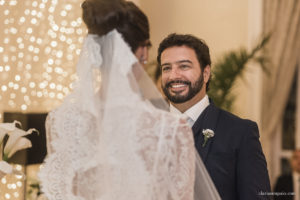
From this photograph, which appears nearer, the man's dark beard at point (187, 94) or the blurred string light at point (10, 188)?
the man's dark beard at point (187, 94)

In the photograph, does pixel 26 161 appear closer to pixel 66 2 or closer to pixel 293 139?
pixel 66 2

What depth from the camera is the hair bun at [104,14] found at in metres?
1.84

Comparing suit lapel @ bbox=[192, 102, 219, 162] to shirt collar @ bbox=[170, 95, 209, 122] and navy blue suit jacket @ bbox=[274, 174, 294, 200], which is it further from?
navy blue suit jacket @ bbox=[274, 174, 294, 200]

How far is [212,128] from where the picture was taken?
2590 mm

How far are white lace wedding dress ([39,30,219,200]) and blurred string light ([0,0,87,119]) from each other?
2.15 m

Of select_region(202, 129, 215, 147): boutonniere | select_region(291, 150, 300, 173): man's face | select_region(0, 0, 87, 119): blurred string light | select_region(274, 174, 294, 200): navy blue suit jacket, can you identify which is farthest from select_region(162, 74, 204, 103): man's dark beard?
select_region(274, 174, 294, 200): navy blue suit jacket

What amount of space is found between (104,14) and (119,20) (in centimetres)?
7

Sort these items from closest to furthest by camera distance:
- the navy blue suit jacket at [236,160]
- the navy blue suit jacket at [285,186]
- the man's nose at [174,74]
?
the navy blue suit jacket at [236,160]
the man's nose at [174,74]
the navy blue suit jacket at [285,186]


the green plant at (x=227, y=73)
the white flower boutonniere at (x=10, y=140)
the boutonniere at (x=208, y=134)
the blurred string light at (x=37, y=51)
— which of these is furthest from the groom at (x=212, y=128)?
the green plant at (x=227, y=73)

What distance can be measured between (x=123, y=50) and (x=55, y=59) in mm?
2608

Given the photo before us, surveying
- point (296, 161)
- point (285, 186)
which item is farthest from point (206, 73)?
point (285, 186)

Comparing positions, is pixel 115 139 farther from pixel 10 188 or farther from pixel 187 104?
pixel 10 188

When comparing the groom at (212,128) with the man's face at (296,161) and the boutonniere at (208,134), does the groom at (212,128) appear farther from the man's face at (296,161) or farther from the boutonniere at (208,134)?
the man's face at (296,161)

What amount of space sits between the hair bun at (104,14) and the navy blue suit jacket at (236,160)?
963mm
